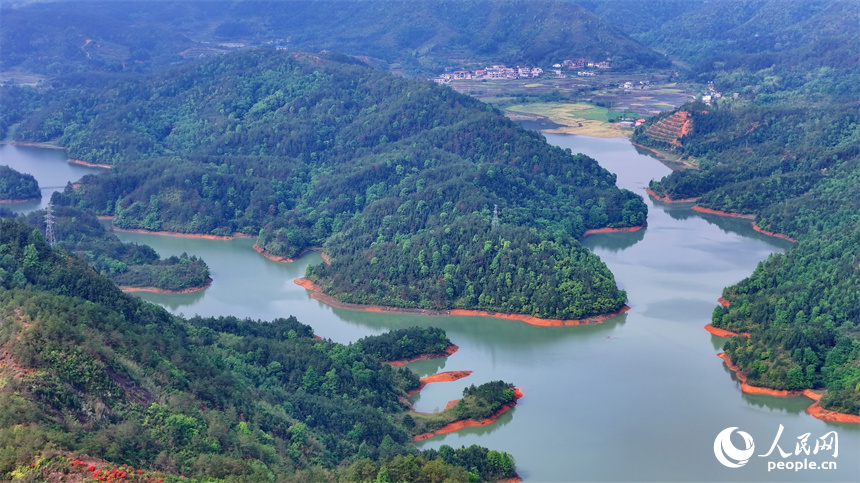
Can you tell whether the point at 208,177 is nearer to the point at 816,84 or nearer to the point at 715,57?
the point at 816,84

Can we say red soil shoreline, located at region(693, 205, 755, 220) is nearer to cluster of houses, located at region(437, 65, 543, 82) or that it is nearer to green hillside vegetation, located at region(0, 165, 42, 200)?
green hillside vegetation, located at region(0, 165, 42, 200)

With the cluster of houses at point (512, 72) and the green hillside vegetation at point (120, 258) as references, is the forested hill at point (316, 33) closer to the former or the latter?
the cluster of houses at point (512, 72)

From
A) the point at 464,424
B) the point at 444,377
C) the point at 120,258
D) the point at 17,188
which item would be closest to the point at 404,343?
the point at 444,377

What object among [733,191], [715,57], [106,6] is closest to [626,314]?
[733,191]

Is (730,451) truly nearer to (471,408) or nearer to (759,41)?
(471,408)

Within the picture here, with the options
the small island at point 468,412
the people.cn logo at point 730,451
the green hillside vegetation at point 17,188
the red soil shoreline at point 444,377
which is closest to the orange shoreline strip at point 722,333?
the people.cn logo at point 730,451

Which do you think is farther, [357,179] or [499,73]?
[499,73]
